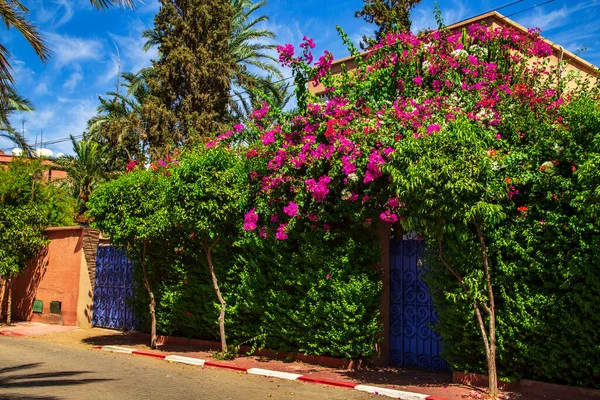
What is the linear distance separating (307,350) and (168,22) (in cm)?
1907

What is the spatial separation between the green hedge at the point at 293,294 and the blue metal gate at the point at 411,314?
487 millimetres

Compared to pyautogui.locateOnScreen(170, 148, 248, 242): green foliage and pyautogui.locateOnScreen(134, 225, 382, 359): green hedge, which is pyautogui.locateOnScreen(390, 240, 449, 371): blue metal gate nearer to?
pyautogui.locateOnScreen(134, 225, 382, 359): green hedge

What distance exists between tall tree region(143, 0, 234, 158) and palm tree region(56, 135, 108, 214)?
6.33 metres

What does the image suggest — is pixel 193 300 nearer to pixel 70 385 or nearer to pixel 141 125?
pixel 70 385

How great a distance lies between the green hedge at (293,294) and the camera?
32.8ft

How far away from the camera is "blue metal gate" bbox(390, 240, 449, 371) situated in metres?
9.88

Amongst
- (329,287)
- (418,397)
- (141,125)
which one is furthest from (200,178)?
(141,125)

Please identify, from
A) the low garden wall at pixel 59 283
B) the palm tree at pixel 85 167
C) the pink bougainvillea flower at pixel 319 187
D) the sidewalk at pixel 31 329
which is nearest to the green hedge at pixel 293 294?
the pink bougainvillea flower at pixel 319 187

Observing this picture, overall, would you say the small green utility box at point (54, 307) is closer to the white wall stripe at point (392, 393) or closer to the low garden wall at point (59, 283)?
the low garden wall at point (59, 283)

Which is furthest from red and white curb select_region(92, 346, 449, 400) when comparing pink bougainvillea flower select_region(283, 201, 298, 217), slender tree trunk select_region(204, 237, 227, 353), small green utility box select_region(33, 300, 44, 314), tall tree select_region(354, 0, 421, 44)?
tall tree select_region(354, 0, 421, 44)

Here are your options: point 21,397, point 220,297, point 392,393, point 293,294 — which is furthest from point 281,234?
point 21,397

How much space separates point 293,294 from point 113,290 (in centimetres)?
762

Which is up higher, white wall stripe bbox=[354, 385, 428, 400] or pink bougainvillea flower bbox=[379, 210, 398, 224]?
pink bougainvillea flower bbox=[379, 210, 398, 224]

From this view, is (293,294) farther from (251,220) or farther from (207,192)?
(207,192)
